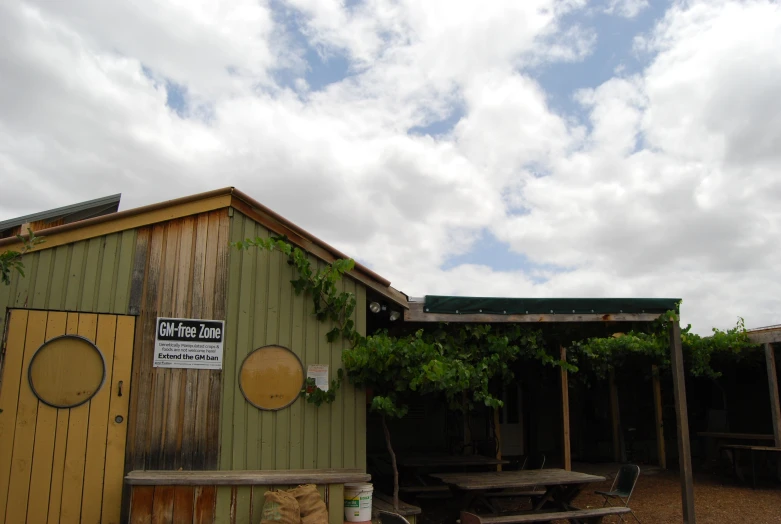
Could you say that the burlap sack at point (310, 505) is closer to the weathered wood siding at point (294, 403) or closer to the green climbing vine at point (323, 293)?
the weathered wood siding at point (294, 403)

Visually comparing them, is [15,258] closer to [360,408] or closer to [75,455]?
[75,455]

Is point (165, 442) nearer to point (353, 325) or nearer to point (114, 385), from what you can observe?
point (114, 385)

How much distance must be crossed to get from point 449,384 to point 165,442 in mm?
2667

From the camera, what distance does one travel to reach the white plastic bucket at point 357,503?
18.5ft

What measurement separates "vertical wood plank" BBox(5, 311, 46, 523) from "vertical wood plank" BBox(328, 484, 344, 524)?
255 cm

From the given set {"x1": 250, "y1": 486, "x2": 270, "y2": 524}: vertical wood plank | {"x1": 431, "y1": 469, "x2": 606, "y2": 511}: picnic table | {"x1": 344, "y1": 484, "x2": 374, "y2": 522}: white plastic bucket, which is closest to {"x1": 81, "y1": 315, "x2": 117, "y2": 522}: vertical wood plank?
{"x1": 250, "y1": 486, "x2": 270, "y2": 524}: vertical wood plank

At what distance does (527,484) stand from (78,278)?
16.3 ft

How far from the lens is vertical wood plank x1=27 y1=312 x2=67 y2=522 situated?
517 centimetres

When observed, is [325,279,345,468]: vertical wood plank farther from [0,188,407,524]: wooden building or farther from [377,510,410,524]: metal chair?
[377,510,410,524]: metal chair

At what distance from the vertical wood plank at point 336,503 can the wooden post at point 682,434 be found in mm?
3801

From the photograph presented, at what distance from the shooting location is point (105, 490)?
538 centimetres

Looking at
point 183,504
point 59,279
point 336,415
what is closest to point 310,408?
point 336,415

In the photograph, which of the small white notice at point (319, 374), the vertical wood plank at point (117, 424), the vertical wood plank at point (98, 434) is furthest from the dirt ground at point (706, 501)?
Answer: the vertical wood plank at point (98, 434)

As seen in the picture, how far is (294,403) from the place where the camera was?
6016mm
